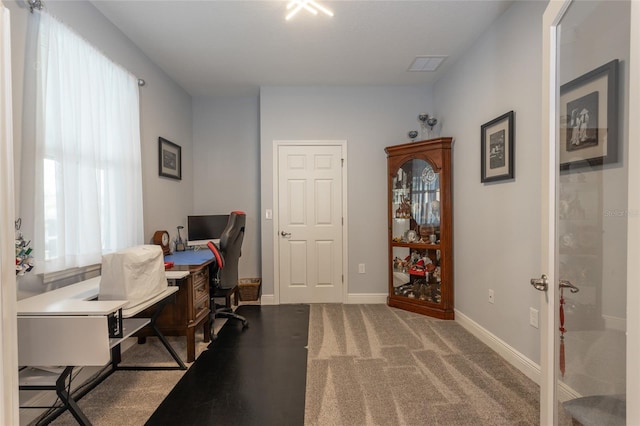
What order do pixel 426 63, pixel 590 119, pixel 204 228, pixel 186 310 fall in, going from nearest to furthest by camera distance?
pixel 590 119 → pixel 186 310 → pixel 426 63 → pixel 204 228

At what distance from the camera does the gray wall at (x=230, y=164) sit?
400 cm

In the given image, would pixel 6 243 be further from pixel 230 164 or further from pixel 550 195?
pixel 230 164

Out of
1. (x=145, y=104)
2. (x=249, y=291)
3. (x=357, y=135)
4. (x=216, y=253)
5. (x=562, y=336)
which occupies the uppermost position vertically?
(x=145, y=104)

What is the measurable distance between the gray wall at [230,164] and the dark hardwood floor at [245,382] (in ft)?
4.65

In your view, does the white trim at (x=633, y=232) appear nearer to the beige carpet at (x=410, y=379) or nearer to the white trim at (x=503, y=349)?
the white trim at (x=503, y=349)

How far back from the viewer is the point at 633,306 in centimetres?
79

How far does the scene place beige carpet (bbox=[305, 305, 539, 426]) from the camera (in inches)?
65.7

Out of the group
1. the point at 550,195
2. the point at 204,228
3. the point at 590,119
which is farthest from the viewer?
the point at 204,228

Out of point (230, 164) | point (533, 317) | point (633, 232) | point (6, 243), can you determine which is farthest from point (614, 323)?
point (230, 164)

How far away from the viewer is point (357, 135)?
12.1ft

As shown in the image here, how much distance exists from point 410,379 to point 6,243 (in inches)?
86.9

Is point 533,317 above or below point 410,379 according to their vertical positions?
above

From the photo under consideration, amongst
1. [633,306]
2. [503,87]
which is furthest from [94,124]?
[503,87]

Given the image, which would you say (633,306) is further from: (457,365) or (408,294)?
(408,294)
